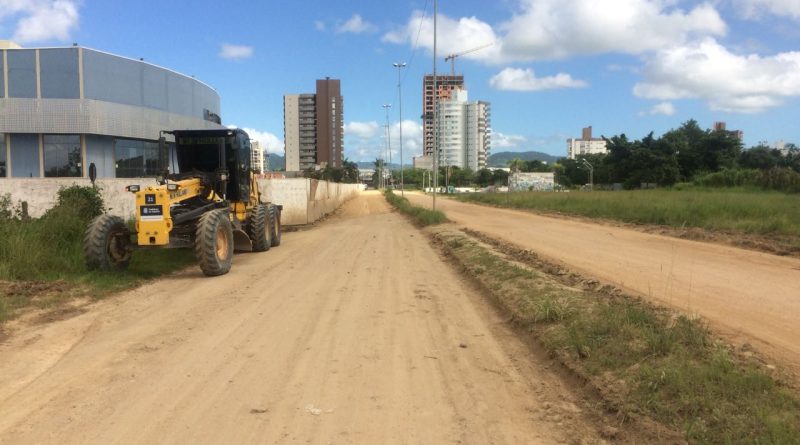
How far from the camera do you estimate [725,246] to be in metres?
15.9

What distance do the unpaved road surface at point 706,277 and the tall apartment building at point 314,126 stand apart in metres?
96.0

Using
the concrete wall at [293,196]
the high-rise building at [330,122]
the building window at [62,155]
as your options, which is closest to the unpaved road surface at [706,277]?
the concrete wall at [293,196]

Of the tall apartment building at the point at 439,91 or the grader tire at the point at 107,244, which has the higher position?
the tall apartment building at the point at 439,91

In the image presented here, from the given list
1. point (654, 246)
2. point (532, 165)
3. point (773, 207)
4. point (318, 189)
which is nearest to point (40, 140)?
point (318, 189)

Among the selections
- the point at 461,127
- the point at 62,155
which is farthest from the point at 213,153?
the point at 461,127

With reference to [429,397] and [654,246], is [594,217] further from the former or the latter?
[429,397]

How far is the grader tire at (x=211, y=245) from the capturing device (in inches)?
461

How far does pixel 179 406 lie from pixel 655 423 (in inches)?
154

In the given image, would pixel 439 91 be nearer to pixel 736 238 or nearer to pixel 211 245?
pixel 736 238

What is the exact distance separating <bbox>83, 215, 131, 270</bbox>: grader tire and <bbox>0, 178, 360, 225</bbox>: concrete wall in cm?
774

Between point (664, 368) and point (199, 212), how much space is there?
10.6 meters

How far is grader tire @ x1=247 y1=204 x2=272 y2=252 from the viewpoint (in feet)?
53.3

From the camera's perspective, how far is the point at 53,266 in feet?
37.2

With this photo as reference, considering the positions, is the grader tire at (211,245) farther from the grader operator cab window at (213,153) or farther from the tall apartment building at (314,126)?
the tall apartment building at (314,126)
